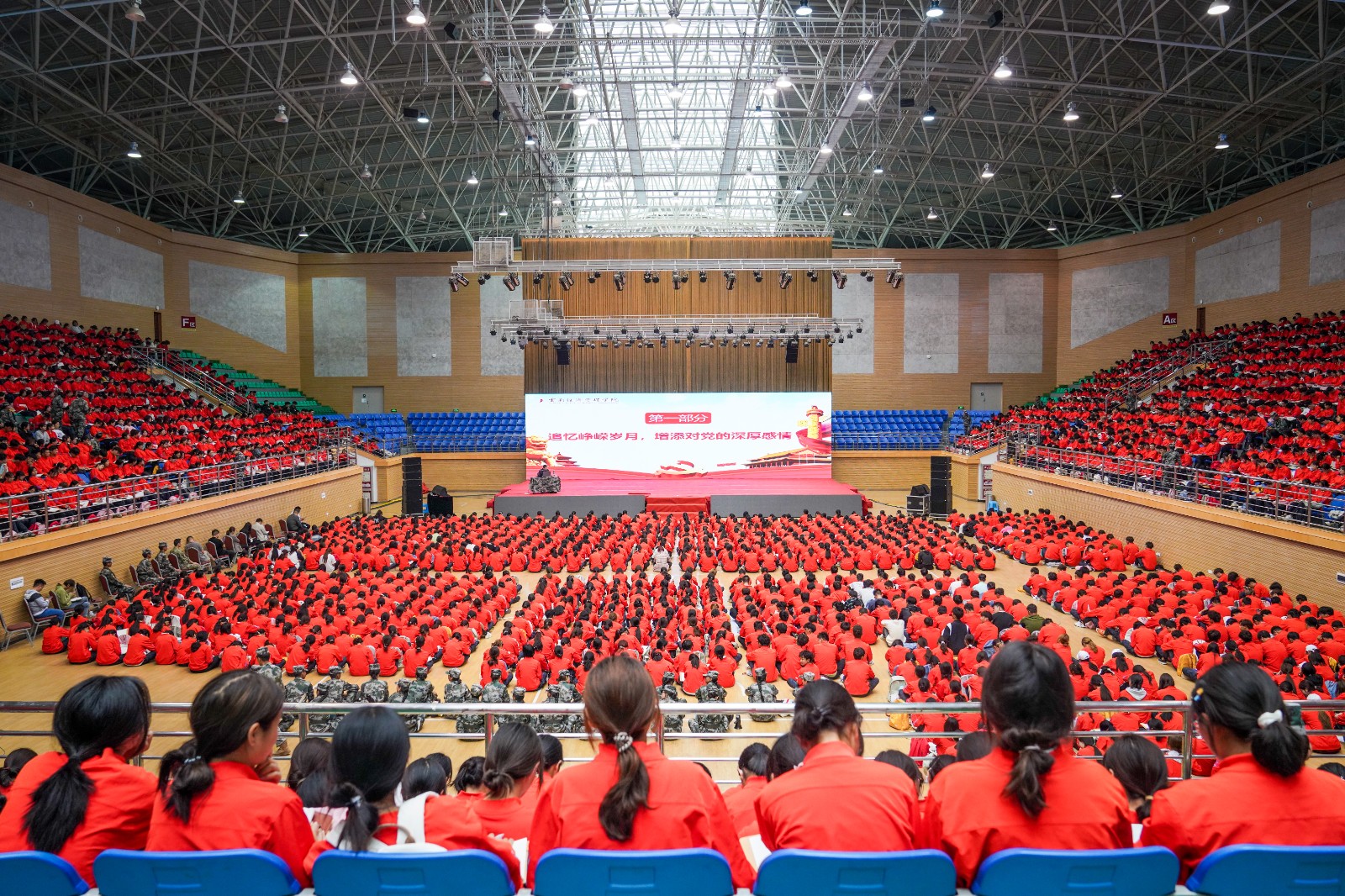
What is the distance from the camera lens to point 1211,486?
15156mm

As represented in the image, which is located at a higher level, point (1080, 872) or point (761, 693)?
point (1080, 872)

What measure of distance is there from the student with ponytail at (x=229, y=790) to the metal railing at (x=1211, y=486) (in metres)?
14.9

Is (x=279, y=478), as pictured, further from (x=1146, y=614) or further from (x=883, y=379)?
(x=883, y=379)

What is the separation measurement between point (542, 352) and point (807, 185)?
37.0 feet

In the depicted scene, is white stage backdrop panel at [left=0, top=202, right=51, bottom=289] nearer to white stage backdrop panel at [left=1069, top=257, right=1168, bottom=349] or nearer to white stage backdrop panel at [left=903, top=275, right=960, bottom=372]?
white stage backdrop panel at [left=903, top=275, right=960, bottom=372]

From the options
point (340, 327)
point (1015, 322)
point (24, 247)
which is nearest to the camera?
point (24, 247)

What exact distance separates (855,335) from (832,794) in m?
31.3

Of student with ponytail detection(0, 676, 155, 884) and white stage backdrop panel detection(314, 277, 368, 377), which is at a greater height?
white stage backdrop panel detection(314, 277, 368, 377)

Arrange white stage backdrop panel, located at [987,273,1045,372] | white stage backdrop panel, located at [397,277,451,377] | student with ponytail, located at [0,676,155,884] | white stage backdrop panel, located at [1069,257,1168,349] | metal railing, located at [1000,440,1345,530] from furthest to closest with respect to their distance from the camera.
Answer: white stage backdrop panel, located at [397,277,451,377] → white stage backdrop panel, located at [987,273,1045,372] → white stage backdrop panel, located at [1069,257,1168,349] → metal railing, located at [1000,440,1345,530] → student with ponytail, located at [0,676,155,884]

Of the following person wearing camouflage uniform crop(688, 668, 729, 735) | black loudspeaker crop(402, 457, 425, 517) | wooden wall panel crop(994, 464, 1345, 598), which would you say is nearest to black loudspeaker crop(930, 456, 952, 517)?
wooden wall panel crop(994, 464, 1345, 598)

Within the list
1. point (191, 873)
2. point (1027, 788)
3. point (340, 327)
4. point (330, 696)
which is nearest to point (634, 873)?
point (1027, 788)

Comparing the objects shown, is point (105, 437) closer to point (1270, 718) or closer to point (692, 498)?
point (692, 498)

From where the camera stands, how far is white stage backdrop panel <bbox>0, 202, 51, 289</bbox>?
20.3 meters

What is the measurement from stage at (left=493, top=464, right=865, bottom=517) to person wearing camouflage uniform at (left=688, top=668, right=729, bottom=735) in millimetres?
12567
